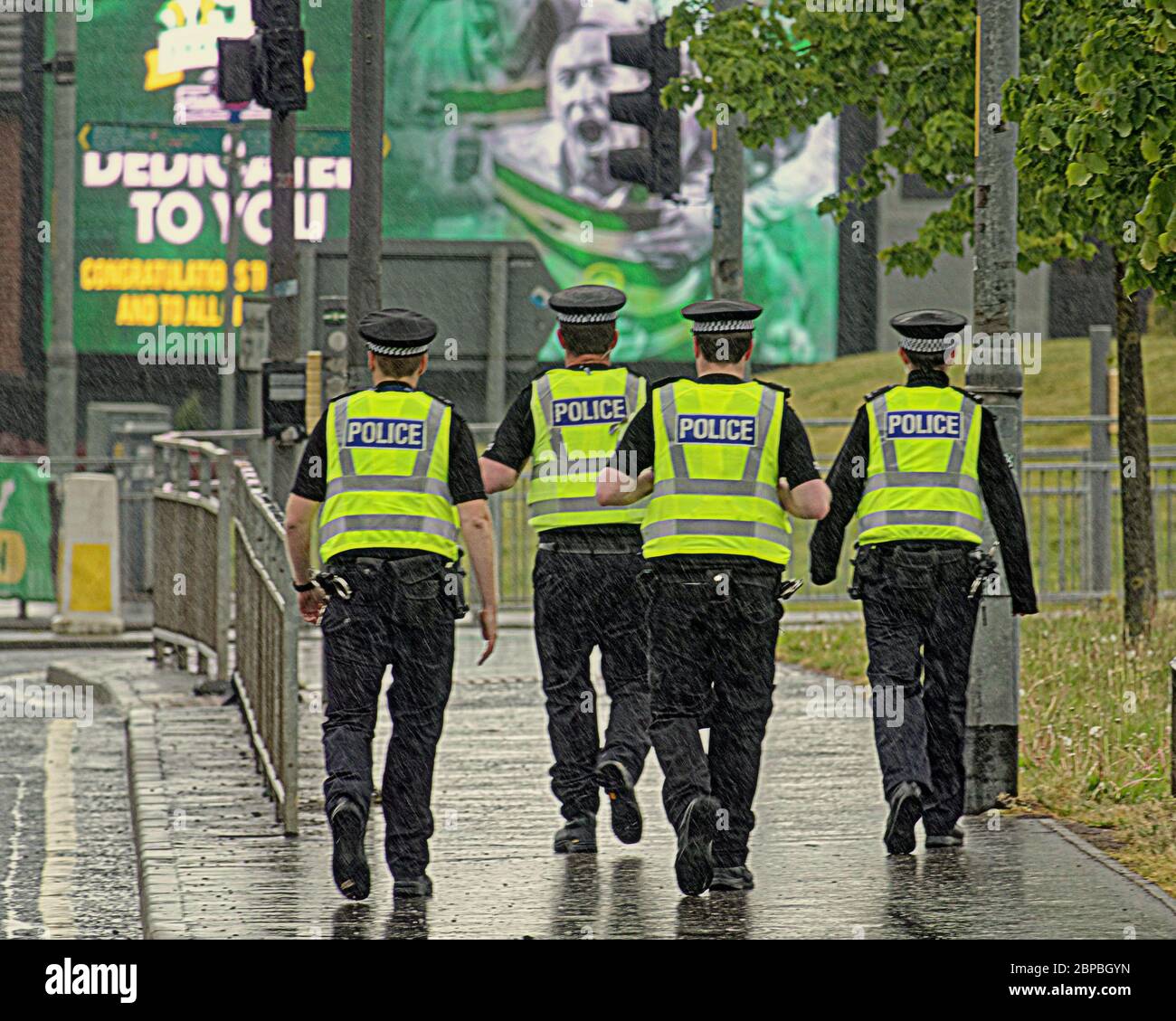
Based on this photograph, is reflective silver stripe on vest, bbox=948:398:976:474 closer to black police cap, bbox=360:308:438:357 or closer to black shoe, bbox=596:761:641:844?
black shoe, bbox=596:761:641:844

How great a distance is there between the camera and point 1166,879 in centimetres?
809

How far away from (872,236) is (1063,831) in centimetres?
3651

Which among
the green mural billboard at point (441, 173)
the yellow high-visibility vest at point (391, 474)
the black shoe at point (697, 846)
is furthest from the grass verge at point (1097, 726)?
the green mural billboard at point (441, 173)

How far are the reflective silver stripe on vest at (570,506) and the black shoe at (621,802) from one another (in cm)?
91

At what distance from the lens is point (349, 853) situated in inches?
303

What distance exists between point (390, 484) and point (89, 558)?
10572 millimetres

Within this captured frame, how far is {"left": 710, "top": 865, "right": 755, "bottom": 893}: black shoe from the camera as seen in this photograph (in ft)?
26.1

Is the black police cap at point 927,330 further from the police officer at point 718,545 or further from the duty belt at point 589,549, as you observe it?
the duty belt at point 589,549

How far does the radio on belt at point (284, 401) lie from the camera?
1342 centimetres

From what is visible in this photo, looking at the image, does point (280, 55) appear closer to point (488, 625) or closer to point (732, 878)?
point (488, 625)

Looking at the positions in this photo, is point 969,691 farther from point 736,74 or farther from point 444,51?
point 444,51

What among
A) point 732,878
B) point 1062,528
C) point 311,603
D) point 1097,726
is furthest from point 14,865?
point 1062,528

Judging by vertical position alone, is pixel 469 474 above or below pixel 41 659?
above
